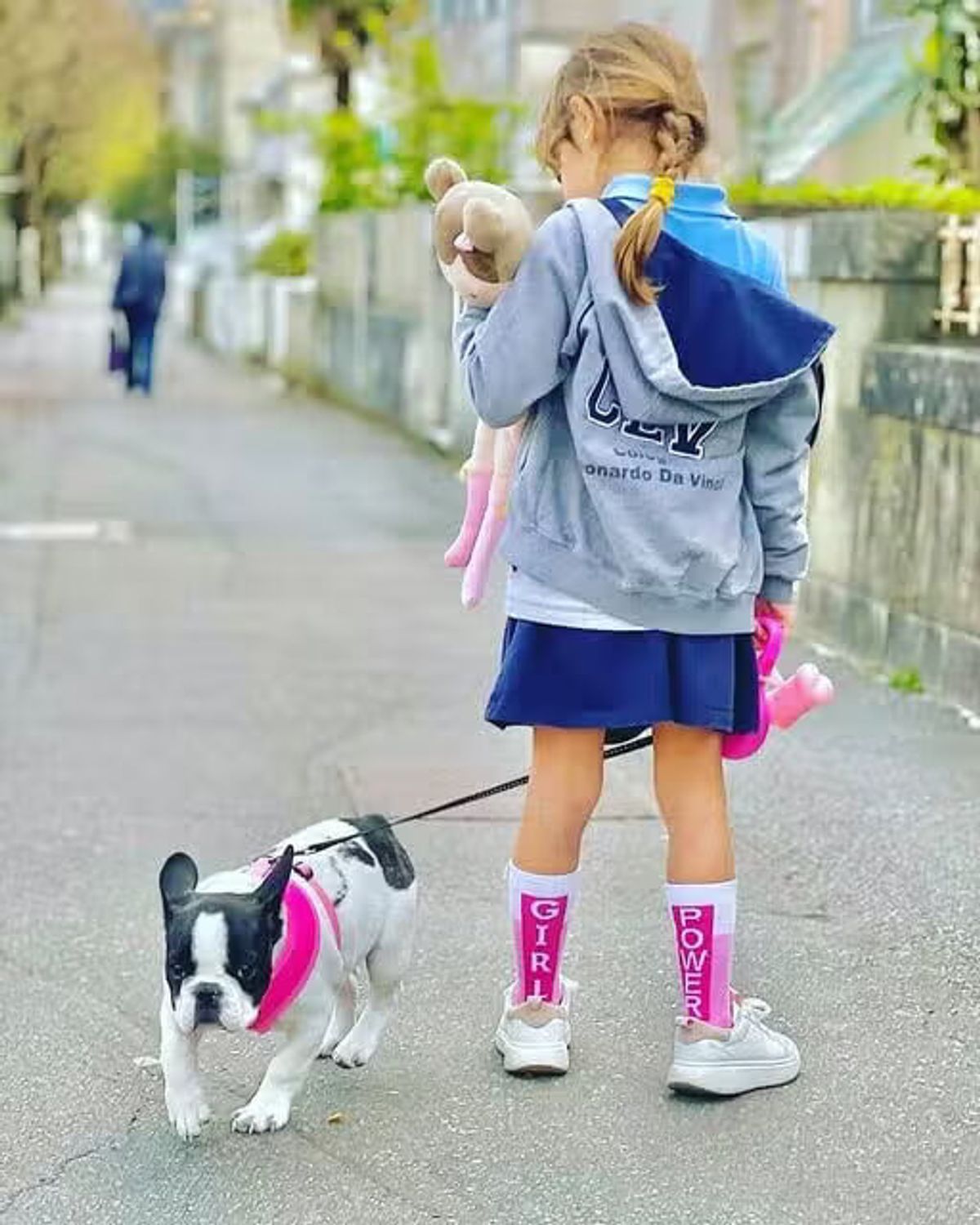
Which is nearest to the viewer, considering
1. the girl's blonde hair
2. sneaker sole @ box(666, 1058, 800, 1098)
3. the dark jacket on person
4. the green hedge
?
the girl's blonde hair

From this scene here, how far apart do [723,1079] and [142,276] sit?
20.0 meters

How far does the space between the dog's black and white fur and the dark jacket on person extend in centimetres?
1936

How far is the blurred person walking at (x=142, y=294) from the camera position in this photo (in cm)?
2248

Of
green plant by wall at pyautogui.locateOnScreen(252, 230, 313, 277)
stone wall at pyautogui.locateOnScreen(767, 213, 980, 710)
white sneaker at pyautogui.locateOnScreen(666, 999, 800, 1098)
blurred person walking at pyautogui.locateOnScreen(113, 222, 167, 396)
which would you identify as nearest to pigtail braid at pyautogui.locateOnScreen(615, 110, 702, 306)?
white sneaker at pyautogui.locateOnScreen(666, 999, 800, 1098)

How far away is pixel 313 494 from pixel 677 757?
10140mm

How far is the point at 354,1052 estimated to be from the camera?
12.3 ft

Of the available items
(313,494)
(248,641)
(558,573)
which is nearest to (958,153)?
(248,641)

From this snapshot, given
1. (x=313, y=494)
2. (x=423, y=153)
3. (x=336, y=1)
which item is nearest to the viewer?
(x=313, y=494)

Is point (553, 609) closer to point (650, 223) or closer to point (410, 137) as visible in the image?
point (650, 223)

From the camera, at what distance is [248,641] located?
323 inches

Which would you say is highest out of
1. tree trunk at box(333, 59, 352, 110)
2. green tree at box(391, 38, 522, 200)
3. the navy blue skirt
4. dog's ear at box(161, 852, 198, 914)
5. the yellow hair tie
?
tree trunk at box(333, 59, 352, 110)

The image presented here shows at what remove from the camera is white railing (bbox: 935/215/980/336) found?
7.34 metres

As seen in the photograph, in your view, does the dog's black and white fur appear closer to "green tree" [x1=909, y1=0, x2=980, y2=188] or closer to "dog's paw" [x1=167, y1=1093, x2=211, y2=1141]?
"dog's paw" [x1=167, y1=1093, x2=211, y2=1141]

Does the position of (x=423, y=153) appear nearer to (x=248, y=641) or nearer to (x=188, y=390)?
(x=188, y=390)
